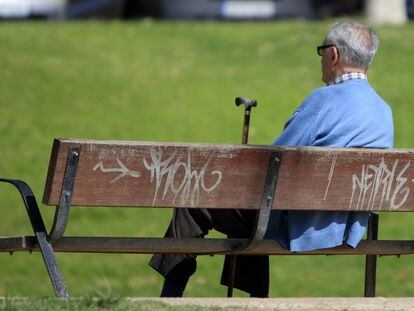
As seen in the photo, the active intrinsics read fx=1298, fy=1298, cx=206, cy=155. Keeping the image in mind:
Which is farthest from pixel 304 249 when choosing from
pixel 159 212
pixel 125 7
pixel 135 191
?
pixel 125 7

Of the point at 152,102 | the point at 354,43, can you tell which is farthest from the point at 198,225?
the point at 152,102

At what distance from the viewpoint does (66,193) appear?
5.35 metres

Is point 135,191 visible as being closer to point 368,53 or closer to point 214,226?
point 214,226

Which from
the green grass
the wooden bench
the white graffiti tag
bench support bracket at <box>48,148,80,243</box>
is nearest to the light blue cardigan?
the wooden bench

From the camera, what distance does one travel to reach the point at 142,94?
15.0 m

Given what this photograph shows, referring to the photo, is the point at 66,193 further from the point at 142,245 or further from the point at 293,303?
the point at 293,303

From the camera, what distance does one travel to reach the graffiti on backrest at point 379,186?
224 inches

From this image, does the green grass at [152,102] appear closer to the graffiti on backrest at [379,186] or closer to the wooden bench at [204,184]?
the wooden bench at [204,184]

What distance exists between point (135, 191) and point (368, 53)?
133 cm

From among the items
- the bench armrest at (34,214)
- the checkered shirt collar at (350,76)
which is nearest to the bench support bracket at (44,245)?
the bench armrest at (34,214)

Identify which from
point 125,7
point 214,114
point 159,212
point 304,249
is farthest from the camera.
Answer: point 125,7

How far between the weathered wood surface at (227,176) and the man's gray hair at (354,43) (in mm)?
524

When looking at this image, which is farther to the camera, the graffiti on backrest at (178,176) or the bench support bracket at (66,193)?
the graffiti on backrest at (178,176)

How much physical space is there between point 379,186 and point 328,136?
32 cm
